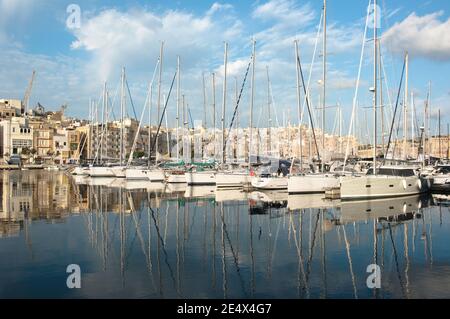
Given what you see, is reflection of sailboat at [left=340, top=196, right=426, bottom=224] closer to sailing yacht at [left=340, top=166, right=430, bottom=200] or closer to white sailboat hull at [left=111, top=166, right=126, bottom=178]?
sailing yacht at [left=340, top=166, right=430, bottom=200]

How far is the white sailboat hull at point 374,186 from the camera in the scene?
27.7 m

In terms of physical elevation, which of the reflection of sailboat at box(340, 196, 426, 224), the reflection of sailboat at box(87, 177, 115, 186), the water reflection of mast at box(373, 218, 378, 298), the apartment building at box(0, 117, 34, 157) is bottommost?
the water reflection of mast at box(373, 218, 378, 298)

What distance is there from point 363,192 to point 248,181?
11864 millimetres

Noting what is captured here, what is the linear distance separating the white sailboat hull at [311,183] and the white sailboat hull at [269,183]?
13.2 feet

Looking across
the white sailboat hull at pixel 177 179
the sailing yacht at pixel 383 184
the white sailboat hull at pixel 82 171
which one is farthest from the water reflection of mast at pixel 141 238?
the white sailboat hull at pixel 82 171

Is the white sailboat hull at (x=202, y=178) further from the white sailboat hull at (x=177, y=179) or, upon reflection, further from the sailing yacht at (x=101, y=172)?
the sailing yacht at (x=101, y=172)

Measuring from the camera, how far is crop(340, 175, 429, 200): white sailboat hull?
27.7 metres

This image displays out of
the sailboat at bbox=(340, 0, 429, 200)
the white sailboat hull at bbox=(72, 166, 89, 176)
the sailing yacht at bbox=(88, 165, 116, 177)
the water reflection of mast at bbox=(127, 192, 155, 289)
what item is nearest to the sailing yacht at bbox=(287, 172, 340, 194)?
the sailboat at bbox=(340, 0, 429, 200)

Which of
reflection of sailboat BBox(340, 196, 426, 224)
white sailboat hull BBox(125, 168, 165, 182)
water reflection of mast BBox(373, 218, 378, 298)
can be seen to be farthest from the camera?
white sailboat hull BBox(125, 168, 165, 182)

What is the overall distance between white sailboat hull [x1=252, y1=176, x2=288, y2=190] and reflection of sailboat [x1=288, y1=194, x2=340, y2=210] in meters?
5.17

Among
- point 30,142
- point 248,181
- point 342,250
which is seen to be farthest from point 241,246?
point 30,142

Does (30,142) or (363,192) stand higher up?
(30,142)

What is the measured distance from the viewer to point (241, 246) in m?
14.2
